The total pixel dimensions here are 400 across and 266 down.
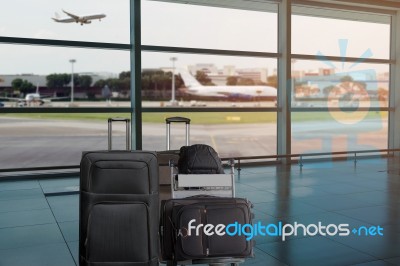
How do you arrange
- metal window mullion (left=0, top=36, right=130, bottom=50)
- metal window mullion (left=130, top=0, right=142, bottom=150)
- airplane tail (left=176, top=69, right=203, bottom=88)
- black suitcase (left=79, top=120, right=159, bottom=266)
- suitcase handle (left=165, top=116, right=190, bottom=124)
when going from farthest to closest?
1. airplane tail (left=176, top=69, right=203, bottom=88)
2. metal window mullion (left=130, top=0, right=142, bottom=150)
3. metal window mullion (left=0, top=36, right=130, bottom=50)
4. suitcase handle (left=165, top=116, right=190, bottom=124)
5. black suitcase (left=79, top=120, right=159, bottom=266)

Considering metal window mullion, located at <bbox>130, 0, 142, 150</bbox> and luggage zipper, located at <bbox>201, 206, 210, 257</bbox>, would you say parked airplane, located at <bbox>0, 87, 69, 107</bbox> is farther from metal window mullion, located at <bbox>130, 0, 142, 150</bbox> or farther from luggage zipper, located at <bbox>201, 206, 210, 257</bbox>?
luggage zipper, located at <bbox>201, 206, 210, 257</bbox>

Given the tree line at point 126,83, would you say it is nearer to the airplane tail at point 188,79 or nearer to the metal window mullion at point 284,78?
the airplane tail at point 188,79

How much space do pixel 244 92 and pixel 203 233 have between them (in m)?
11.3

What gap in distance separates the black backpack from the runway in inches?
288

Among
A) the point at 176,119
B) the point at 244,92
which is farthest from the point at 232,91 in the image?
the point at 176,119

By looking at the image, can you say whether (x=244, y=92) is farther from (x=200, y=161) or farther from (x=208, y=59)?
(x=200, y=161)

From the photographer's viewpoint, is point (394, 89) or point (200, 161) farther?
point (394, 89)

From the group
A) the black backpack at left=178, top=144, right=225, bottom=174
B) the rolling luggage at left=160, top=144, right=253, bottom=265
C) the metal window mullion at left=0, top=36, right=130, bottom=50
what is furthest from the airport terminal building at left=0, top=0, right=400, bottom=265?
the rolling luggage at left=160, top=144, right=253, bottom=265

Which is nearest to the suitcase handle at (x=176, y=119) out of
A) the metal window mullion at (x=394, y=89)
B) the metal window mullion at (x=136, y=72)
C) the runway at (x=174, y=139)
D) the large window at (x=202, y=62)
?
the large window at (x=202, y=62)

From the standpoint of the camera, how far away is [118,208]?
2508mm

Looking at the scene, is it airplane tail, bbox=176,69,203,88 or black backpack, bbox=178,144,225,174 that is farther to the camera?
airplane tail, bbox=176,69,203,88

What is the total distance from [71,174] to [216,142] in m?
19.8

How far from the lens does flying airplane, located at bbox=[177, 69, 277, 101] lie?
477 inches

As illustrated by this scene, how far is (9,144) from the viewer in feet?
116
